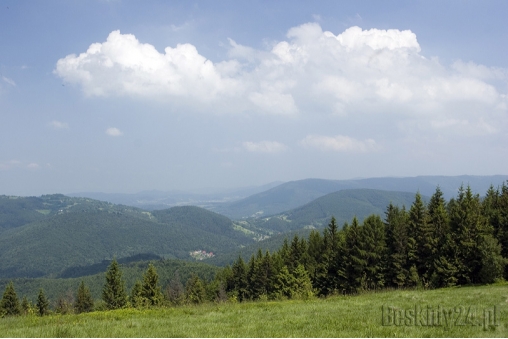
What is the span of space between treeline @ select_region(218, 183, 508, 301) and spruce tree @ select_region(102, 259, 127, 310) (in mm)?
30918

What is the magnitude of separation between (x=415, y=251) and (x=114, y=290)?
190 ft

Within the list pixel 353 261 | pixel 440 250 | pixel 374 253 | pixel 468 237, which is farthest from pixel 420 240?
pixel 353 261

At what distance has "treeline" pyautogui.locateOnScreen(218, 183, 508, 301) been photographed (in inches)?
1334

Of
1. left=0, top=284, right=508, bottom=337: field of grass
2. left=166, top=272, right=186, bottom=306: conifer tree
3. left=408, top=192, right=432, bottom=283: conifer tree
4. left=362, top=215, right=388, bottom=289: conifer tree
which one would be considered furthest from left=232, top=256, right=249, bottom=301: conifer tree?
left=0, top=284, right=508, bottom=337: field of grass

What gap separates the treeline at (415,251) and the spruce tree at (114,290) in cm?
3092

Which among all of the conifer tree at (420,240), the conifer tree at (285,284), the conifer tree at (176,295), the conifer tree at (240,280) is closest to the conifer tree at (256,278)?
the conifer tree at (240,280)

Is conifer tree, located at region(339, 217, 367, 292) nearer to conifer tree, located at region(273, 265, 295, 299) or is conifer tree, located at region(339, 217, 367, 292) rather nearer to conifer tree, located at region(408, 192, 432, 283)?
conifer tree, located at region(408, 192, 432, 283)

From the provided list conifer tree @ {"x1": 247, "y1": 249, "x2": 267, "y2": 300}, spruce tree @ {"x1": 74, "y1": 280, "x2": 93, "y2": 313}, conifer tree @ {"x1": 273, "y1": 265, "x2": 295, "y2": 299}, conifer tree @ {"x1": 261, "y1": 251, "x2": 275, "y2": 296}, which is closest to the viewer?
conifer tree @ {"x1": 273, "y1": 265, "x2": 295, "y2": 299}

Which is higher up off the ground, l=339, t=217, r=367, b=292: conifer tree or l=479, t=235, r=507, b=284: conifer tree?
l=479, t=235, r=507, b=284: conifer tree

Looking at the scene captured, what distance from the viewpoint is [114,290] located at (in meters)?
67.8

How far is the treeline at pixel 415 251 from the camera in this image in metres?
33.9

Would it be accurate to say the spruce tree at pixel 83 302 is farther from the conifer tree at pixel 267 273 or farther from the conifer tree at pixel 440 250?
the conifer tree at pixel 440 250

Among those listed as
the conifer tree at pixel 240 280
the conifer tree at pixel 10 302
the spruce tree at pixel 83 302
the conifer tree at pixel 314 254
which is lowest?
the spruce tree at pixel 83 302

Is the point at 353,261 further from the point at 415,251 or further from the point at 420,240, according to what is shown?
the point at 420,240
